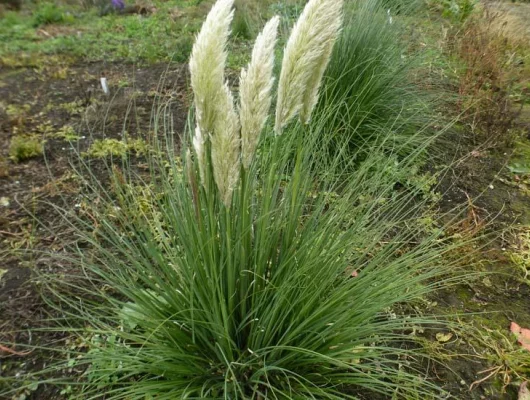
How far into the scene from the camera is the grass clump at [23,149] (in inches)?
119

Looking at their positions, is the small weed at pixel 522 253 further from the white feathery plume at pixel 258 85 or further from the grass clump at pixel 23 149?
the grass clump at pixel 23 149

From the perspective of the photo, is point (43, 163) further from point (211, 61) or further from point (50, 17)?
point (50, 17)

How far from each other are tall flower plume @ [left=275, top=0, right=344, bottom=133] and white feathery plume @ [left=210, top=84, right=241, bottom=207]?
180 mm

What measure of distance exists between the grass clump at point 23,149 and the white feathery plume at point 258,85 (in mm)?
2439

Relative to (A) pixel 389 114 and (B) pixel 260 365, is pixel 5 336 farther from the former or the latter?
(A) pixel 389 114

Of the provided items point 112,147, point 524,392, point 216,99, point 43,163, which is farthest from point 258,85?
point 43,163

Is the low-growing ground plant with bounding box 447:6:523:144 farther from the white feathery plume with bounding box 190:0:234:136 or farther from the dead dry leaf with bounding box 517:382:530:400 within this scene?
the white feathery plume with bounding box 190:0:234:136

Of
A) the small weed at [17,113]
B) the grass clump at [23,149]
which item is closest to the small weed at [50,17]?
the small weed at [17,113]

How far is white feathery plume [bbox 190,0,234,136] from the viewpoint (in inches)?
43.9

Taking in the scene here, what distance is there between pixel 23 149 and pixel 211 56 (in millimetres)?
2540

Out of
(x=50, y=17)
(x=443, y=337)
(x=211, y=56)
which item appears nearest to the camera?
(x=211, y=56)

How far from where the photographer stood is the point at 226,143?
3.93 ft


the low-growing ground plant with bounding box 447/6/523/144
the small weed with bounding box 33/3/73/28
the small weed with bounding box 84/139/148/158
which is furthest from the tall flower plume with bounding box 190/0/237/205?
the small weed with bounding box 33/3/73/28

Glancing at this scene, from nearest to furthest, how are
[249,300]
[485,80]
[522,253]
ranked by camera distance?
[249,300], [522,253], [485,80]
